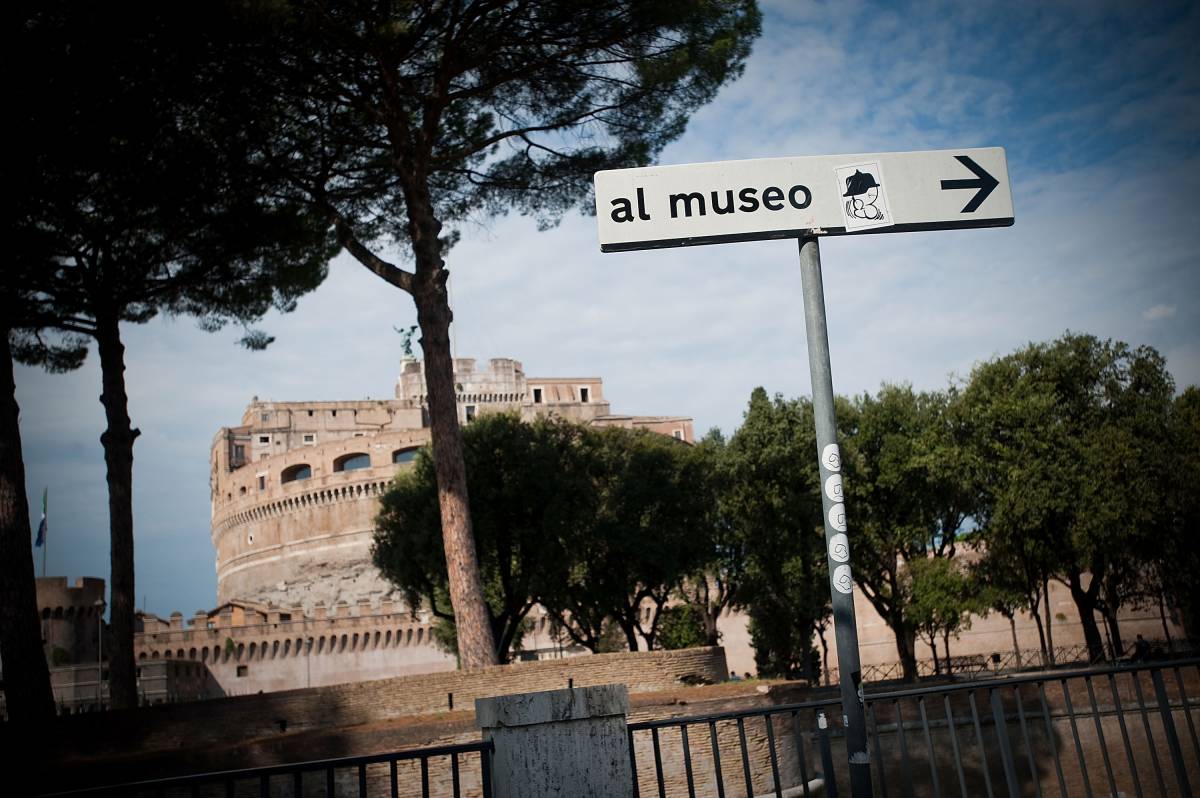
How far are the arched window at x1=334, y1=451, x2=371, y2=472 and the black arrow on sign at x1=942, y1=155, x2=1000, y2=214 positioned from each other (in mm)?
61595

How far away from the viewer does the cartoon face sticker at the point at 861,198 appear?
12.6 ft

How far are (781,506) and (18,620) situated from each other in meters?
19.7

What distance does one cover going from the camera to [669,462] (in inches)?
1238

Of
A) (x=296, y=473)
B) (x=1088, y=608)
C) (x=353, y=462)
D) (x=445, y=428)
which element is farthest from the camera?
(x=296, y=473)

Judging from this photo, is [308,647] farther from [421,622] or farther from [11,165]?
[11,165]

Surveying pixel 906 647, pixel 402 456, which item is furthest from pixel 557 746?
pixel 402 456

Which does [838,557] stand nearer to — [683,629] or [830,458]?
[830,458]

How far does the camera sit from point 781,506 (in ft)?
95.5

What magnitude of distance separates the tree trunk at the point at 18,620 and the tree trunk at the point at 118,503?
131 inches

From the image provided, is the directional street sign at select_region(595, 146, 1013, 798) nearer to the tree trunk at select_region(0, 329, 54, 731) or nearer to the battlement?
the tree trunk at select_region(0, 329, 54, 731)

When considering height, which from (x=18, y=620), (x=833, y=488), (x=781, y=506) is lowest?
(x=833, y=488)

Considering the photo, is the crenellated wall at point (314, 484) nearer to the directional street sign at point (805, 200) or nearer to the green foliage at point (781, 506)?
the green foliage at point (781, 506)

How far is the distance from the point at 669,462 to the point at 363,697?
50.6 feet

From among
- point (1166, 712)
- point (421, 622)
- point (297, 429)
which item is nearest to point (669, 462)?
point (421, 622)
